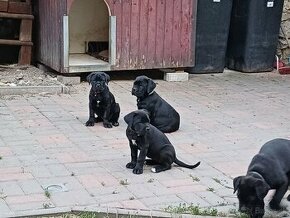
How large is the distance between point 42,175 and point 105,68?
15.4ft

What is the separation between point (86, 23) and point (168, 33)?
192 cm

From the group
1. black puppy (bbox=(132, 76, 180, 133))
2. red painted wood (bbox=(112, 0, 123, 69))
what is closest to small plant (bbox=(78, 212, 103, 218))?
black puppy (bbox=(132, 76, 180, 133))

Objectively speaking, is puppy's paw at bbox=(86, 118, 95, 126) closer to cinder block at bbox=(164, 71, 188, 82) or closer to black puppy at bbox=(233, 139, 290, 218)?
black puppy at bbox=(233, 139, 290, 218)

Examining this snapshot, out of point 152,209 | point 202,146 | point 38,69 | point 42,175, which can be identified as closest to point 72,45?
point 38,69

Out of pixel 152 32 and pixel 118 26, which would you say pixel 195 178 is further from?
pixel 152 32

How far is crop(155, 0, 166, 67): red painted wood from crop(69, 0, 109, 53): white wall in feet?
5.43

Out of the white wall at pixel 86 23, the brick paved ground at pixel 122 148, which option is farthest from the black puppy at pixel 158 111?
the white wall at pixel 86 23

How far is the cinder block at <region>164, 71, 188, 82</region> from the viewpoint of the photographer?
1057 centimetres

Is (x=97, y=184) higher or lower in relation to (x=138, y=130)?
lower

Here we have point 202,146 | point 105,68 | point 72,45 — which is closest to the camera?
point 202,146

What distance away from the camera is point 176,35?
411 inches

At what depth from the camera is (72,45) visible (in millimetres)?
11320

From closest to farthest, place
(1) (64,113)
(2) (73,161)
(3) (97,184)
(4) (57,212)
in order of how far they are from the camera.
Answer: (4) (57,212), (3) (97,184), (2) (73,161), (1) (64,113)

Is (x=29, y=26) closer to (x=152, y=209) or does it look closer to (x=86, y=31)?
(x=86, y=31)
